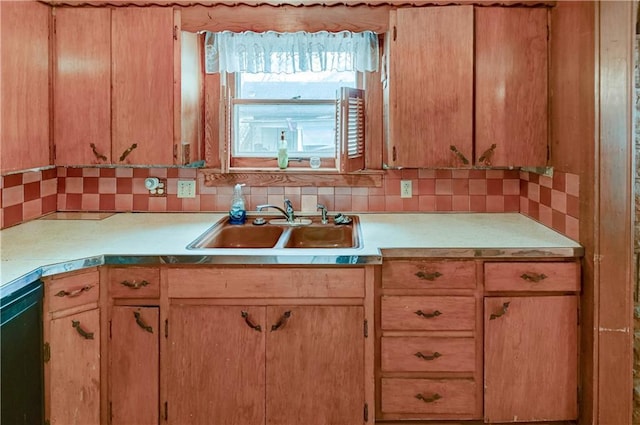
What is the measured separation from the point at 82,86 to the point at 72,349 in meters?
1.25

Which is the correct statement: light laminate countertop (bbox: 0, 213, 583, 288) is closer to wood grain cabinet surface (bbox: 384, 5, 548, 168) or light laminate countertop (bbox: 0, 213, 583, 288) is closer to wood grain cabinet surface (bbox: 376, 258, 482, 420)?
wood grain cabinet surface (bbox: 376, 258, 482, 420)

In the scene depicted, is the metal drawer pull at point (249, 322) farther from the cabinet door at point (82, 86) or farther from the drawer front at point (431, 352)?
the cabinet door at point (82, 86)

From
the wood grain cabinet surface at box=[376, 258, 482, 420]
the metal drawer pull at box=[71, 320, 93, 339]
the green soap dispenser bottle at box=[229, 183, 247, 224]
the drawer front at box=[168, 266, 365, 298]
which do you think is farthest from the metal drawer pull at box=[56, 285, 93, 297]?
the wood grain cabinet surface at box=[376, 258, 482, 420]

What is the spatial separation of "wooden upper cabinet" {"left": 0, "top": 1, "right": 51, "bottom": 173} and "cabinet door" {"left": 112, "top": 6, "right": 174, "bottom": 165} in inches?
11.8

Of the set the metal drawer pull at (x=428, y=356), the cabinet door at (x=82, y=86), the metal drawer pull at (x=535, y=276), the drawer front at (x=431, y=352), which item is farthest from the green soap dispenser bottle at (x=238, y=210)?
the metal drawer pull at (x=535, y=276)

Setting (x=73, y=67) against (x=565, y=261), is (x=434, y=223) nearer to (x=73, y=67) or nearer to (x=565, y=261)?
(x=565, y=261)

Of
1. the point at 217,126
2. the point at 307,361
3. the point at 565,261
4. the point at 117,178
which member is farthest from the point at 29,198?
the point at 565,261

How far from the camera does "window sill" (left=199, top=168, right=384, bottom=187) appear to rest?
2930mm

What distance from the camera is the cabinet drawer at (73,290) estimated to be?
6.34 ft

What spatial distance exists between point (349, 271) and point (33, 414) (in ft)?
4.03

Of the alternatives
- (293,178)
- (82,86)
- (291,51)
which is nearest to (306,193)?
(293,178)

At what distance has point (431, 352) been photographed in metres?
2.20

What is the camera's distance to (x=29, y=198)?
267cm

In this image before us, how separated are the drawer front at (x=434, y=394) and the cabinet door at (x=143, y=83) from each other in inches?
57.8
